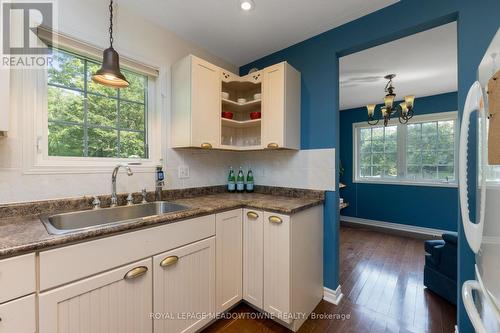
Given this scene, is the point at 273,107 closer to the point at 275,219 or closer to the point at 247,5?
the point at 247,5

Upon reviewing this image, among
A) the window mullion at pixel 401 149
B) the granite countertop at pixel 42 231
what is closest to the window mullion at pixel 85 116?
the granite countertop at pixel 42 231

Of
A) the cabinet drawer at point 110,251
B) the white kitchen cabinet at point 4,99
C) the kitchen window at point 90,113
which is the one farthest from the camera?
the kitchen window at point 90,113

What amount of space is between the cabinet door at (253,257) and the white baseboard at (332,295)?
0.67 m

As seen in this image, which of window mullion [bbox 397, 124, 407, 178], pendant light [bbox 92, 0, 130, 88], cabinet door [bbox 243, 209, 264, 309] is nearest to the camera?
pendant light [bbox 92, 0, 130, 88]

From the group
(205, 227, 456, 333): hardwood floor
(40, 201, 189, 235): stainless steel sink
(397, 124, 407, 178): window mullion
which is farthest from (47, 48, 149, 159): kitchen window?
(397, 124, 407, 178): window mullion

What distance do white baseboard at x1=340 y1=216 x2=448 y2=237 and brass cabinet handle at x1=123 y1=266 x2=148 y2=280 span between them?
4148 mm

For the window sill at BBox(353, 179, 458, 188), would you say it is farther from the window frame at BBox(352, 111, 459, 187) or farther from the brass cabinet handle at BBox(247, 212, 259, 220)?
the brass cabinet handle at BBox(247, 212, 259, 220)

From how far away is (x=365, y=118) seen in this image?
4312mm

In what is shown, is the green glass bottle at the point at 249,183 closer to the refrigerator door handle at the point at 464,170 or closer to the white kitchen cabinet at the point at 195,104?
the white kitchen cabinet at the point at 195,104

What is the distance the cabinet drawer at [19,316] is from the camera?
79 centimetres

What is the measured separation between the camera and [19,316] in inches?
32.5

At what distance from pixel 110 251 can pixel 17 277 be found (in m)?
0.31

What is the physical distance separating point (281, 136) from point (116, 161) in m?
1.34
